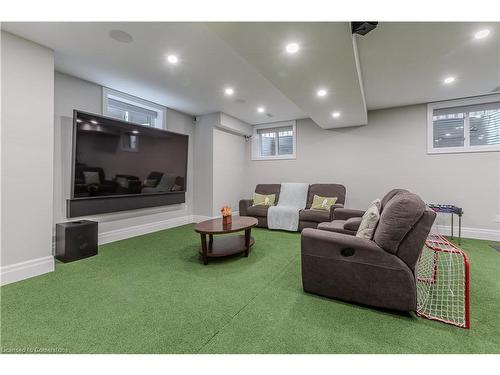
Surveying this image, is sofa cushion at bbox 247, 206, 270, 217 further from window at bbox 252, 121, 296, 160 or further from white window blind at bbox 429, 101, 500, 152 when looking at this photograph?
white window blind at bbox 429, 101, 500, 152

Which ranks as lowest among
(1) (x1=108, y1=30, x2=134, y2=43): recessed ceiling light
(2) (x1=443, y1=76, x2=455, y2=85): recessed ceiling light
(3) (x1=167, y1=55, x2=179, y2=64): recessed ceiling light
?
(1) (x1=108, y1=30, x2=134, y2=43): recessed ceiling light

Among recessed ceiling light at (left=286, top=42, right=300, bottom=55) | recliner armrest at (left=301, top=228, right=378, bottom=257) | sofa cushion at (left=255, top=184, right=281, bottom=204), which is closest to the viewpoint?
recliner armrest at (left=301, top=228, right=378, bottom=257)

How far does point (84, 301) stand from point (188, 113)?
420 centimetres

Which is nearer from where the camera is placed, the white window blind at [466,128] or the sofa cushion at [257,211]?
the white window blind at [466,128]

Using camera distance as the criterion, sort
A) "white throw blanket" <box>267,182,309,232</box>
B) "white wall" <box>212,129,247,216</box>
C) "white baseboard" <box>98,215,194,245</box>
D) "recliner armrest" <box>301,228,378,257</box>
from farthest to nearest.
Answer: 1. "white wall" <box>212,129,247,216</box>
2. "white throw blanket" <box>267,182,309,232</box>
3. "white baseboard" <box>98,215,194,245</box>
4. "recliner armrest" <box>301,228,378,257</box>

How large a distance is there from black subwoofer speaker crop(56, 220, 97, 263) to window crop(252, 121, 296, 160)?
4197 millimetres

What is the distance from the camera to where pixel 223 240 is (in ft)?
11.4

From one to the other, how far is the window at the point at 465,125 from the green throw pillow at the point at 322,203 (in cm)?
201

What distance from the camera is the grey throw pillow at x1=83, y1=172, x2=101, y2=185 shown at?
325 cm

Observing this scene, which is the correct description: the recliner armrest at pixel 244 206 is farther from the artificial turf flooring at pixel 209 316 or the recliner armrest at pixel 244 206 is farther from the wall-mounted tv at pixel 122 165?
the artificial turf flooring at pixel 209 316

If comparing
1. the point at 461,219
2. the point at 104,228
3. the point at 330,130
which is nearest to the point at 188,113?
the point at 104,228

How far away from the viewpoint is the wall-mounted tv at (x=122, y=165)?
3208 mm

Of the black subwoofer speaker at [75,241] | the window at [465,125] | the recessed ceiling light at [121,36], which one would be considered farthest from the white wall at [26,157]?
the window at [465,125]

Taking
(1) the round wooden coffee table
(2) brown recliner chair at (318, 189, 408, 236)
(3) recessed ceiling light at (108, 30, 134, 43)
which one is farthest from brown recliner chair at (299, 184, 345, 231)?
(3) recessed ceiling light at (108, 30, 134, 43)
